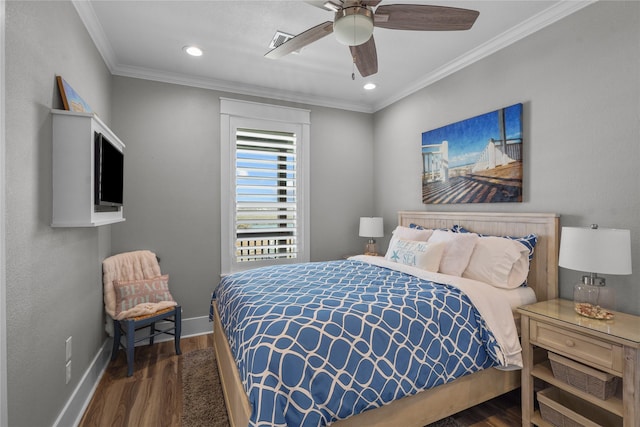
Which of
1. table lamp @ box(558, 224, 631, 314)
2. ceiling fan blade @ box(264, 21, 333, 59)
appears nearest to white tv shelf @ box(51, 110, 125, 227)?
ceiling fan blade @ box(264, 21, 333, 59)

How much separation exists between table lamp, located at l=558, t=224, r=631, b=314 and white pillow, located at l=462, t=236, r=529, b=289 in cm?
40

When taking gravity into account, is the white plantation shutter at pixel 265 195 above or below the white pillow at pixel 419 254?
above

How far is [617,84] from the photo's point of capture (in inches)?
78.0

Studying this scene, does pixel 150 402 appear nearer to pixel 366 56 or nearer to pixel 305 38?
pixel 305 38

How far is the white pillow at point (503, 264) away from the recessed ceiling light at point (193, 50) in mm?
3000

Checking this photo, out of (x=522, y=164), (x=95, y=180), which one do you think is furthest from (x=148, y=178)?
(x=522, y=164)

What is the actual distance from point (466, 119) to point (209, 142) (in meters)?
2.70

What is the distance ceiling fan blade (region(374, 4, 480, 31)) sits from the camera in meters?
1.64

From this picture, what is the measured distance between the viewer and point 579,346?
5.54ft

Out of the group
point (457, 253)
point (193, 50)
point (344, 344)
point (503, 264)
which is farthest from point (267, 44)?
point (503, 264)

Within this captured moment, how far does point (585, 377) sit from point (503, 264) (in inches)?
31.4

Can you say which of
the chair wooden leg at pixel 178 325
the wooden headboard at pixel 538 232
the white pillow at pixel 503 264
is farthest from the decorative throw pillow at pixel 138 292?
the wooden headboard at pixel 538 232

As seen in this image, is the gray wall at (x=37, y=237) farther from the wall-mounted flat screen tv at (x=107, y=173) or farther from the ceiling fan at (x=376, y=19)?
the ceiling fan at (x=376, y=19)

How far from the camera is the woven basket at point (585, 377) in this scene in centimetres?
161
